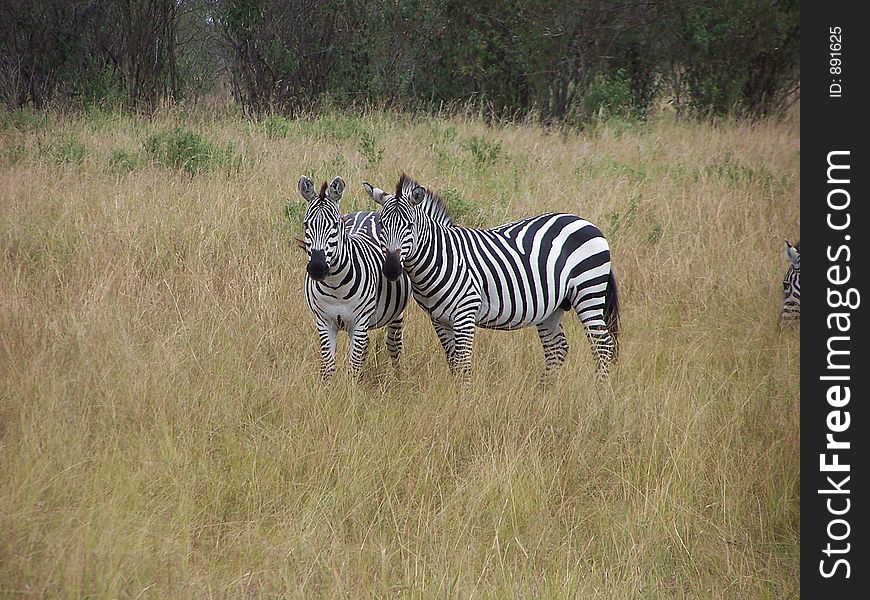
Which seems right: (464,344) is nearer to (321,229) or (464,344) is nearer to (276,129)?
(321,229)

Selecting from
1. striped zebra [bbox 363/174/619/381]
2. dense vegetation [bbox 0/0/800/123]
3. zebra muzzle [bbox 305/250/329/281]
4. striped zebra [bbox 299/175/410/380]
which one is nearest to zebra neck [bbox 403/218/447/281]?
striped zebra [bbox 363/174/619/381]

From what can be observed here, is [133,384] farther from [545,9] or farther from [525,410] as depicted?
[545,9]

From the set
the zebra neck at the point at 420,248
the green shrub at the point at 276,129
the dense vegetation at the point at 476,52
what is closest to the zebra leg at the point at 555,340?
the zebra neck at the point at 420,248

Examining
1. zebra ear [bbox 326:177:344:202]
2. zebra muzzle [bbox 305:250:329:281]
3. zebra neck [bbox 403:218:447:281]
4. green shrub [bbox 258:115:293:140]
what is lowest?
zebra muzzle [bbox 305:250:329:281]

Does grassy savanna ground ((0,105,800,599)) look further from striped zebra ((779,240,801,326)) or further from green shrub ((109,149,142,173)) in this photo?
green shrub ((109,149,142,173))

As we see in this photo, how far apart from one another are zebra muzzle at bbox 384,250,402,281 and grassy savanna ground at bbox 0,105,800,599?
1.98 ft

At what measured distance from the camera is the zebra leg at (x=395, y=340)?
501cm

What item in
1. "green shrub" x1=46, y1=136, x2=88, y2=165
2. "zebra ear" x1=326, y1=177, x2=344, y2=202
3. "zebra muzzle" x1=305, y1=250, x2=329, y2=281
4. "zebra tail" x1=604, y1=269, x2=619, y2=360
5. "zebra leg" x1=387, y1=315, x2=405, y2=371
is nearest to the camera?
"zebra muzzle" x1=305, y1=250, x2=329, y2=281

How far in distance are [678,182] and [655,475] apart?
5.71 m

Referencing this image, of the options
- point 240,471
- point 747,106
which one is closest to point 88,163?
point 240,471

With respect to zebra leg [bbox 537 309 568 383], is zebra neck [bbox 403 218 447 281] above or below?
above

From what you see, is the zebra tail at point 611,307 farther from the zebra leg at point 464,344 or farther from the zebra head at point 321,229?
the zebra head at point 321,229

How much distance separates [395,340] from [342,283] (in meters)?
0.68

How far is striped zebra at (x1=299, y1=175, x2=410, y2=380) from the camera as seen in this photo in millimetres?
4262
